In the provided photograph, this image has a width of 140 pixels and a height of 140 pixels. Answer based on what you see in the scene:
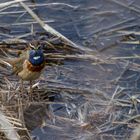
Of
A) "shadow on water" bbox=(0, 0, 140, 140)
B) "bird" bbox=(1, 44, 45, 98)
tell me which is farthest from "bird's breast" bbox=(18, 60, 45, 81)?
"shadow on water" bbox=(0, 0, 140, 140)

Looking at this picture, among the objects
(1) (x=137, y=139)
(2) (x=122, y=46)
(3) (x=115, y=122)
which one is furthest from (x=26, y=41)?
(1) (x=137, y=139)

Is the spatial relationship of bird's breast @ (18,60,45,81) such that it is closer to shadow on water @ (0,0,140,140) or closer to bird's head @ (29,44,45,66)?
bird's head @ (29,44,45,66)

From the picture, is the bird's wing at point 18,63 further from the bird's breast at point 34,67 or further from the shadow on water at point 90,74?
the shadow on water at point 90,74

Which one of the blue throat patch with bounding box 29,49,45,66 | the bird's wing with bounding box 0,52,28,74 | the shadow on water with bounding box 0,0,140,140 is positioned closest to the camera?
the shadow on water with bounding box 0,0,140,140

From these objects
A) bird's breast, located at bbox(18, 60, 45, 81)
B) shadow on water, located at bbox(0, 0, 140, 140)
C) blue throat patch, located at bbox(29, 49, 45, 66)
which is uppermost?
blue throat patch, located at bbox(29, 49, 45, 66)

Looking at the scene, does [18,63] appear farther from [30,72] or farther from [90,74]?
[90,74]

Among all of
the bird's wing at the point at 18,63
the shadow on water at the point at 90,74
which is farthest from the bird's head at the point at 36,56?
the shadow on water at the point at 90,74

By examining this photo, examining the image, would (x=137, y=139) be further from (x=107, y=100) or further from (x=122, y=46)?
(x=122, y=46)
